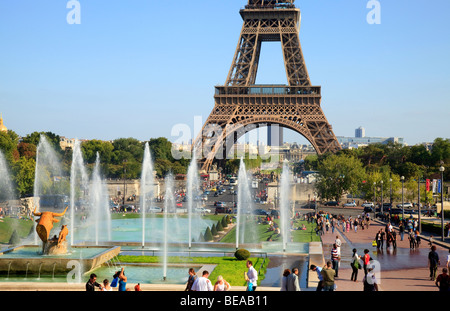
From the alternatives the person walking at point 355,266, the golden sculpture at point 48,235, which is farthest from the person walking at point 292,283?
the golden sculpture at point 48,235

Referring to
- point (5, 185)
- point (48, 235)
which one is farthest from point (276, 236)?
point (5, 185)

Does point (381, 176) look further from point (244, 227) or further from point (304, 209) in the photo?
point (244, 227)

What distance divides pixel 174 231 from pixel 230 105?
41403 millimetres

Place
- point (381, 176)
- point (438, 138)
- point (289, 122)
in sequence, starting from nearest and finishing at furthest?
1. point (381, 176)
2. point (289, 122)
3. point (438, 138)

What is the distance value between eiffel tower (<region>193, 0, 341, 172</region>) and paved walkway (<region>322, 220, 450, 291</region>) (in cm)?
4303

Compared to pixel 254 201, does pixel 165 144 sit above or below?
above

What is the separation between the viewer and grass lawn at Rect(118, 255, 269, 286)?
2057cm

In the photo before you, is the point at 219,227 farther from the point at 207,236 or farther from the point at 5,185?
the point at 5,185

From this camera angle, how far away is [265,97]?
78.6 m

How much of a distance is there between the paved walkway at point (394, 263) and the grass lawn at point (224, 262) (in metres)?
3.13

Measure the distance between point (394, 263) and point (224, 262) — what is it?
7252 mm
